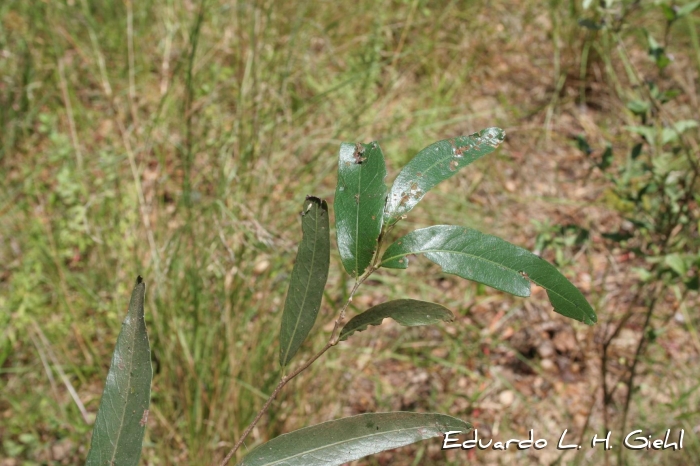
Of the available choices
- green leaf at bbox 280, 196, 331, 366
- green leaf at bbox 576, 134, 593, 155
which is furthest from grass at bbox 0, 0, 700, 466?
green leaf at bbox 280, 196, 331, 366

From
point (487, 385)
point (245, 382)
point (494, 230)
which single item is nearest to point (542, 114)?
point (494, 230)

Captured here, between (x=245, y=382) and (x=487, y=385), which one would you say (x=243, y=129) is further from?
(x=487, y=385)

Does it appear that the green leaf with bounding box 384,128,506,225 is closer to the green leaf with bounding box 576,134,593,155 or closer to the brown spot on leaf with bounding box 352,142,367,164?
the brown spot on leaf with bounding box 352,142,367,164

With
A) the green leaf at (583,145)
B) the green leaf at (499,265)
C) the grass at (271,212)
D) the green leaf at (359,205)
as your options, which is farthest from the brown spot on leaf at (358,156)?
the green leaf at (583,145)

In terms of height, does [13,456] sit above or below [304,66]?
below

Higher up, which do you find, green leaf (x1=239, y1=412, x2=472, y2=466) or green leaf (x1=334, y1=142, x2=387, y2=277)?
green leaf (x1=334, y1=142, x2=387, y2=277)
